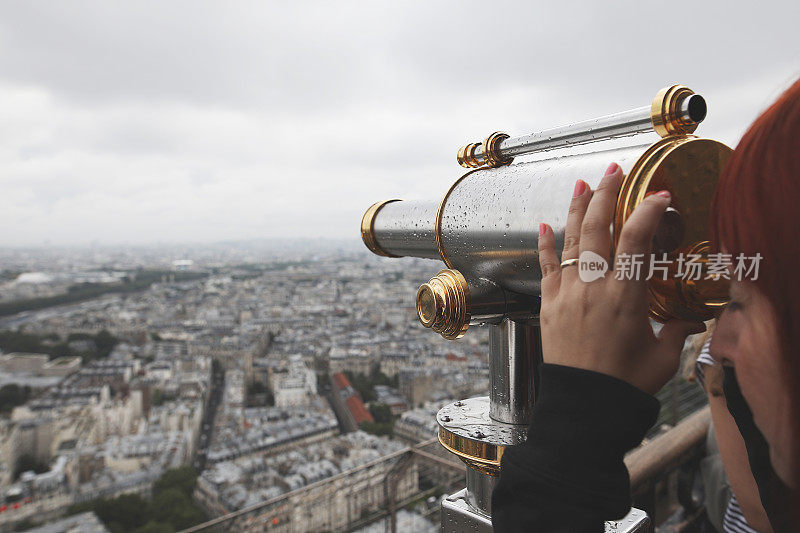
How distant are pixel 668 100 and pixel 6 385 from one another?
16.1 metres

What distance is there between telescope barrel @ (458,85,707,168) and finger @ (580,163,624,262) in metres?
0.07

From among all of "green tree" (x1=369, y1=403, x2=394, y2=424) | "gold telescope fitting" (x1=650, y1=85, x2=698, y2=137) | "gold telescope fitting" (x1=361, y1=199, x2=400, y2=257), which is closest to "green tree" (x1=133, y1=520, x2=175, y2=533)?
"green tree" (x1=369, y1=403, x2=394, y2=424)

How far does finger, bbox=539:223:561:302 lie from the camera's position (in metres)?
0.33

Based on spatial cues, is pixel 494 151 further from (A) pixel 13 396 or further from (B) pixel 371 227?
(A) pixel 13 396

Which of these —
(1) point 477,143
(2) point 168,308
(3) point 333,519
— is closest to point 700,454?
(1) point 477,143

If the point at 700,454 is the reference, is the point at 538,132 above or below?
above

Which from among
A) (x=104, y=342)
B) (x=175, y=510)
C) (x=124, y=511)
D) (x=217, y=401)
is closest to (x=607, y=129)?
(x=175, y=510)

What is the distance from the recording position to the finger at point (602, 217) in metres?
0.29

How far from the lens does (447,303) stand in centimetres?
43

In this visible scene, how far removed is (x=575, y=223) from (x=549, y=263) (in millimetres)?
33

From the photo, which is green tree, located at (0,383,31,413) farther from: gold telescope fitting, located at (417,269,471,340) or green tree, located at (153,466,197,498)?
gold telescope fitting, located at (417,269,471,340)

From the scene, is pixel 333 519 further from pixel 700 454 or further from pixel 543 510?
pixel 543 510

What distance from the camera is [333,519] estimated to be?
5.26 meters

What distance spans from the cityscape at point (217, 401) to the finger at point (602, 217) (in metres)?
1.43
